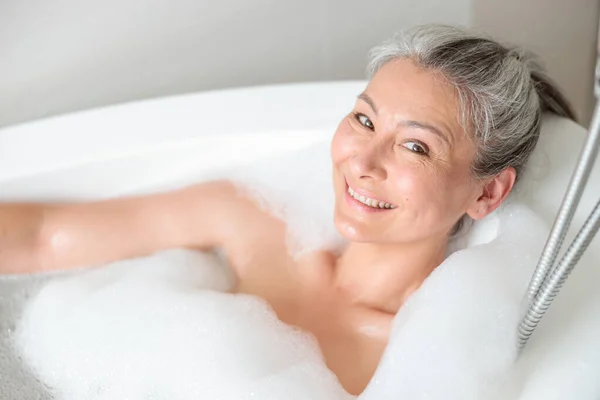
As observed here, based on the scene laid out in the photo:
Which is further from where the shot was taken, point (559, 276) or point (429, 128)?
point (429, 128)

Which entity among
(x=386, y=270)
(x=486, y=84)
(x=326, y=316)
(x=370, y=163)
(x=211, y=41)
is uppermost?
(x=486, y=84)

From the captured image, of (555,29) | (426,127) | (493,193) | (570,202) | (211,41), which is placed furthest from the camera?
(555,29)

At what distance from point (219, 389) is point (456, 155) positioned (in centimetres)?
53

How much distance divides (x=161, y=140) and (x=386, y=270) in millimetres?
515

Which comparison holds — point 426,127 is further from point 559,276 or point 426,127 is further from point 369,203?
point 559,276

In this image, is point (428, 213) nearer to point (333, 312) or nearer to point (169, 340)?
point (333, 312)

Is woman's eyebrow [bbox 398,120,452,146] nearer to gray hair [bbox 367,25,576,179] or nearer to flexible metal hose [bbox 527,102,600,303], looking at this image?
gray hair [bbox 367,25,576,179]

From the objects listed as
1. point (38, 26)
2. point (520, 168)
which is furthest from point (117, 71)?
point (520, 168)

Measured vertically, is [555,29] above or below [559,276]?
below

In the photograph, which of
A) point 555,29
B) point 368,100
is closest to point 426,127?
point 368,100

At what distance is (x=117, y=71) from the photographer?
62.9 inches

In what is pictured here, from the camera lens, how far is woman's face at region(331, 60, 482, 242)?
1090 millimetres

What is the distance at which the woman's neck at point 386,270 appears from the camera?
126 cm

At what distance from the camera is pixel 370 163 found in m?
1.10
